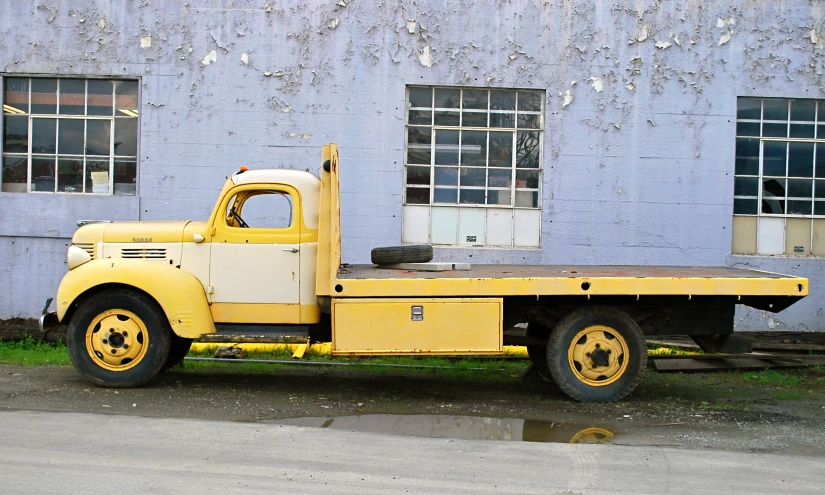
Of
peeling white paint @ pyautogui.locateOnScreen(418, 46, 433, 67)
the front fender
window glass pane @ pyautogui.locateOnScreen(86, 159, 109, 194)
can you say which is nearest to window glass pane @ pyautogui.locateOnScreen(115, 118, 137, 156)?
window glass pane @ pyautogui.locateOnScreen(86, 159, 109, 194)

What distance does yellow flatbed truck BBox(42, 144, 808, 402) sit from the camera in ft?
26.1

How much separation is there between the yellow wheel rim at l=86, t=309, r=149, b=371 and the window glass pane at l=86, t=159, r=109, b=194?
4873 mm

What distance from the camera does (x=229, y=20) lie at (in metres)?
12.5

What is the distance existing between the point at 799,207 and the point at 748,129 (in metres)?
1.41

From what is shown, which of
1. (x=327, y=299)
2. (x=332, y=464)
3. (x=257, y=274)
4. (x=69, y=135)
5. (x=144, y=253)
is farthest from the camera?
(x=69, y=135)

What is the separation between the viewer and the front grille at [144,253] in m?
8.61

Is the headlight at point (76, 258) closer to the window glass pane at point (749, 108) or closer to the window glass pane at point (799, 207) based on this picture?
the window glass pane at point (749, 108)

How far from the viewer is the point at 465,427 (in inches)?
287

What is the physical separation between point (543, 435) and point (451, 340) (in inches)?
53.9

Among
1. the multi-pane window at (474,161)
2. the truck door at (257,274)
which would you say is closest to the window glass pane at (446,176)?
the multi-pane window at (474,161)

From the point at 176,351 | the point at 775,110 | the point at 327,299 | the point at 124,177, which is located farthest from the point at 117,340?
the point at 775,110

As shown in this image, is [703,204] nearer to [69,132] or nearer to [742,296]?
[742,296]

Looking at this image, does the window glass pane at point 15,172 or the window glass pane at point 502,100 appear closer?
the window glass pane at point 502,100

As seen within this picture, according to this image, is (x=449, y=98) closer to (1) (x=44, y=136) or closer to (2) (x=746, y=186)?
(2) (x=746, y=186)
